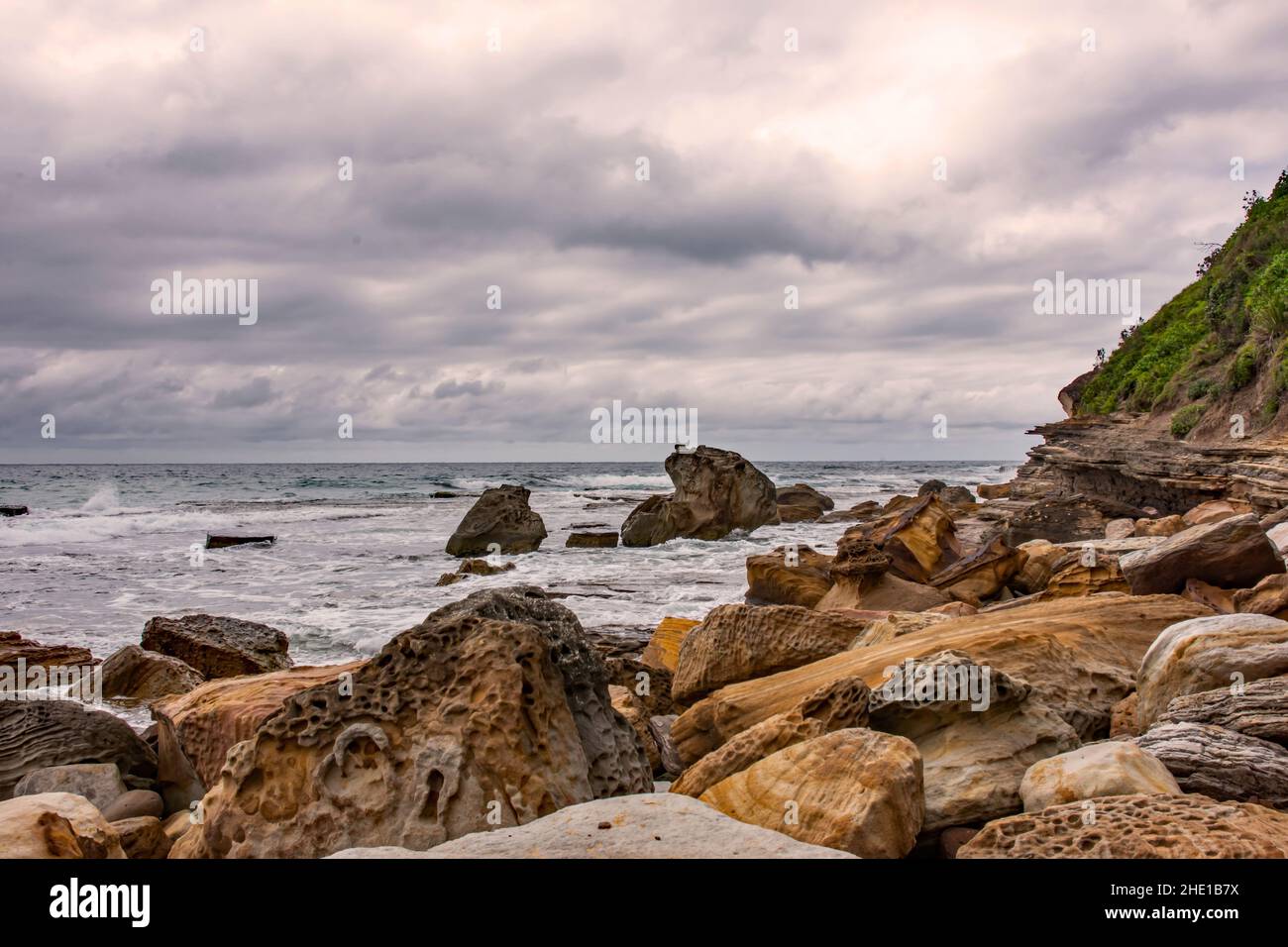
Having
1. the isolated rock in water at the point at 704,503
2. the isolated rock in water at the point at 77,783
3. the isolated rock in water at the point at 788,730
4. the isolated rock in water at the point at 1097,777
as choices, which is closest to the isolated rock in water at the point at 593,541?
the isolated rock in water at the point at 704,503

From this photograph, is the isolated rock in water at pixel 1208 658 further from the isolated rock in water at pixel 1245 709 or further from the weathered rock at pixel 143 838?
the weathered rock at pixel 143 838

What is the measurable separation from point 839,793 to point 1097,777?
0.97 meters

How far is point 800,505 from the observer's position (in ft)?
97.8

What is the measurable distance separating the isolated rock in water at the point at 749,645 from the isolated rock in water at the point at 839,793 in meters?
2.76

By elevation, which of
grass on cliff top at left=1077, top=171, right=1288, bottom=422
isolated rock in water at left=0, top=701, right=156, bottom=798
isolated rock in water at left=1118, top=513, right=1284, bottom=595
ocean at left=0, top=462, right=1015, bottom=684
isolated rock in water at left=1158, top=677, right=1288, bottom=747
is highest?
grass on cliff top at left=1077, top=171, right=1288, bottom=422

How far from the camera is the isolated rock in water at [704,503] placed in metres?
22.7

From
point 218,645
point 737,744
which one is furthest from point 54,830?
point 218,645

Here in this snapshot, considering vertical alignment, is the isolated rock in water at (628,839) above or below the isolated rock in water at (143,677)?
above

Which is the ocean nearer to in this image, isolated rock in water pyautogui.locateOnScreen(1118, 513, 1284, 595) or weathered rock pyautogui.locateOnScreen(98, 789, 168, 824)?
weathered rock pyautogui.locateOnScreen(98, 789, 168, 824)

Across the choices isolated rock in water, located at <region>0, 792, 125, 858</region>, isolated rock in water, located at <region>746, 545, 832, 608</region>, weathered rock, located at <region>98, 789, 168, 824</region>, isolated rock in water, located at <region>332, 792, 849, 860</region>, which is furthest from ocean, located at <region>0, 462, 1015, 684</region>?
isolated rock in water, located at <region>332, 792, 849, 860</region>

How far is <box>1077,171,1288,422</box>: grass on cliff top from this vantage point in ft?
55.4

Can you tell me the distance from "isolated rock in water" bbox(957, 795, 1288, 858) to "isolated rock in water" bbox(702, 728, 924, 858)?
0.31m

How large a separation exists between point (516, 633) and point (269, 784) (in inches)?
46.9
